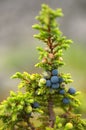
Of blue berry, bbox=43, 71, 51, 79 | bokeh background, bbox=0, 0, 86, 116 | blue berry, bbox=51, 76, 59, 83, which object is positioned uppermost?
bokeh background, bbox=0, 0, 86, 116

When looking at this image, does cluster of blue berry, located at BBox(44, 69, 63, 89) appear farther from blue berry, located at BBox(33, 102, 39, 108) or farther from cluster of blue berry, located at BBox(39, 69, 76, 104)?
blue berry, located at BBox(33, 102, 39, 108)

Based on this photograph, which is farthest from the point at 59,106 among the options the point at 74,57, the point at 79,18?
the point at 79,18

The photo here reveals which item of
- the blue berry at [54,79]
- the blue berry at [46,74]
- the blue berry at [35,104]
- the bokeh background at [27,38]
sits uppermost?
the bokeh background at [27,38]

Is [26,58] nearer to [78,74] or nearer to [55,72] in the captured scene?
[78,74]

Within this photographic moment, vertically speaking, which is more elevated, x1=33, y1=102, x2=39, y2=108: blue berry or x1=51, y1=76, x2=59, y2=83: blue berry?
x1=51, y1=76, x2=59, y2=83: blue berry

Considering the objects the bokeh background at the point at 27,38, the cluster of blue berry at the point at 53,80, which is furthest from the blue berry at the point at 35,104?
the bokeh background at the point at 27,38

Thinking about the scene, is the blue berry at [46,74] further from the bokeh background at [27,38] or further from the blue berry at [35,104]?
the bokeh background at [27,38]

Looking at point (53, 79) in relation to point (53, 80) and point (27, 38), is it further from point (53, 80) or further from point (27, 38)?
point (27, 38)

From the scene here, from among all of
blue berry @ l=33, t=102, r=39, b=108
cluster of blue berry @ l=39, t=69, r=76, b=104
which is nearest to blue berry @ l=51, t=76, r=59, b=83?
cluster of blue berry @ l=39, t=69, r=76, b=104
